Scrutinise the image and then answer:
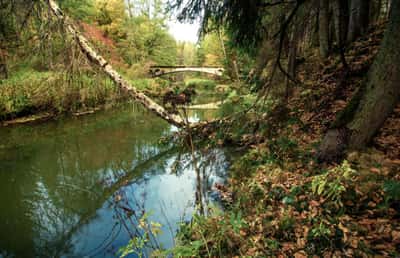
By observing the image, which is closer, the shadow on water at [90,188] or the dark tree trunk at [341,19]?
the shadow on water at [90,188]

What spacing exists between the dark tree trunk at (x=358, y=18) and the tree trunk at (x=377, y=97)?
3478 millimetres

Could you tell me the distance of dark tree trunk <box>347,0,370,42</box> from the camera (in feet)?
16.1

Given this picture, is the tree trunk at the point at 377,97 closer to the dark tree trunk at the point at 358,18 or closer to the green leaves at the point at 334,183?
the green leaves at the point at 334,183

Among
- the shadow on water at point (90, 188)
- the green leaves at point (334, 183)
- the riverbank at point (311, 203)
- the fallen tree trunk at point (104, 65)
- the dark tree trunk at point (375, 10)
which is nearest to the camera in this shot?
the riverbank at point (311, 203)

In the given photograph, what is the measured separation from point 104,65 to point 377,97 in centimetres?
448

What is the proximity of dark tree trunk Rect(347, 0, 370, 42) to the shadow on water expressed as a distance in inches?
162

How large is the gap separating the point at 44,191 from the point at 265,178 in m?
3.87

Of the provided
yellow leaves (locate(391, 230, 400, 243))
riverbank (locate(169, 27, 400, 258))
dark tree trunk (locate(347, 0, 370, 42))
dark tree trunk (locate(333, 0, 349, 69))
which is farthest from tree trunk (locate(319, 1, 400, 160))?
dark tree trunk (locate(347, 0, 370, 42))

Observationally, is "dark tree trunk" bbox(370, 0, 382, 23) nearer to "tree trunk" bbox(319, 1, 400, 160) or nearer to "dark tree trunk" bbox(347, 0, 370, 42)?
"dark tree trunk" bbox(347, 0, 370, 42)

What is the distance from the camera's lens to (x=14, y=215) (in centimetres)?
338

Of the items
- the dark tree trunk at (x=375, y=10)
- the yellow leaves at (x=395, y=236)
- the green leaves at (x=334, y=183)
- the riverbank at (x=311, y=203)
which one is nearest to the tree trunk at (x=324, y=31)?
the riverbank at (x=311, y=203)

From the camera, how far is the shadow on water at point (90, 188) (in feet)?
9.37

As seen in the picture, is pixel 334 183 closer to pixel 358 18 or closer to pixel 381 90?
pixel 381 90

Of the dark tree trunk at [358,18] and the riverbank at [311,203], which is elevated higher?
the dark tree trunk at [358,18]
